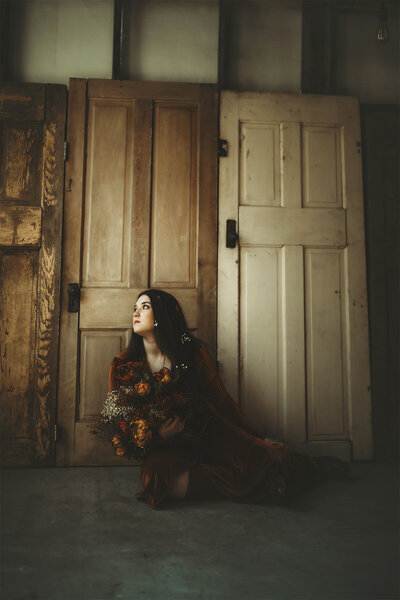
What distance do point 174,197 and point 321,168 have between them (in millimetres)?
1110

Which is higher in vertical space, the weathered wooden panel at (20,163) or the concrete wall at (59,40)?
the concrete wall at (59,40)

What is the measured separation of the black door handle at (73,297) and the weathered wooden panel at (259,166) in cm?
133

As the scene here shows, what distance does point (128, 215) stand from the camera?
9.72 ft

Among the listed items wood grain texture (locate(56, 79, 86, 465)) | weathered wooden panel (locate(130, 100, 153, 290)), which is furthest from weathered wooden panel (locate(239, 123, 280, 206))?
wood grain texture (locate(56, 79, 86, 465))

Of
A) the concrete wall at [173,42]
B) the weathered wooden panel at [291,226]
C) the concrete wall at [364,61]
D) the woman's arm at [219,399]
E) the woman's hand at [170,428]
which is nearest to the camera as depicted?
the woman's hand at [170,428]

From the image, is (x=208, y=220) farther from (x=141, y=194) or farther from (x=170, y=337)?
(x=170, y=337)

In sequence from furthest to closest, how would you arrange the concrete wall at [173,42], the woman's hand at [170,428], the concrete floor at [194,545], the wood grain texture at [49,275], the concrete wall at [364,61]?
the concrete wall at [364,61] → the concrete wall at [173,42] → the wood grain texture at [49,275] → the woman's hand at [170,428] → the concrete floor at [194,545]

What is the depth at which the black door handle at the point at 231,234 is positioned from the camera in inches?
117

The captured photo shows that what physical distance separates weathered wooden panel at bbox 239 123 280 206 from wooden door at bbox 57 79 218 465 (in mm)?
221

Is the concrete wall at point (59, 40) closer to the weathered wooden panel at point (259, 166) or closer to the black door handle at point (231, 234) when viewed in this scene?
the weathered wooden panel at point (259, 166)

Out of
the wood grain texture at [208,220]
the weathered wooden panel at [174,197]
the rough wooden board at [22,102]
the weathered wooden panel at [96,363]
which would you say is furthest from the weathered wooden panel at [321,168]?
the rough wooden board at [22,102]

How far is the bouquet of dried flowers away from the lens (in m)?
2.21

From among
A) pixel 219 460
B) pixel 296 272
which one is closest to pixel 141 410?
pixel 219 460

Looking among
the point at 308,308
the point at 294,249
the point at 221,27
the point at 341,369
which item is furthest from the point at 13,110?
the point at 341,369
